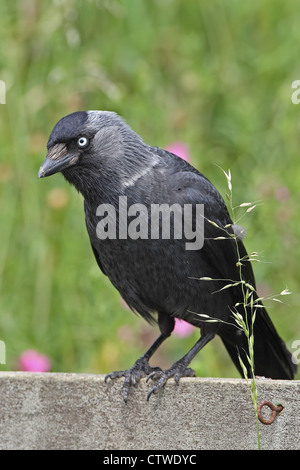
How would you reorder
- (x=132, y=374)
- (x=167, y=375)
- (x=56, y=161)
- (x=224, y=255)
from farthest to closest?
(x=224, y=255)
(x=56, y=161)
(x=132, y=374)
(x=167, y=375)

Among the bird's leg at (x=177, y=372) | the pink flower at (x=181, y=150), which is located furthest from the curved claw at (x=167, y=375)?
the pink flower at (x=181, y=150)

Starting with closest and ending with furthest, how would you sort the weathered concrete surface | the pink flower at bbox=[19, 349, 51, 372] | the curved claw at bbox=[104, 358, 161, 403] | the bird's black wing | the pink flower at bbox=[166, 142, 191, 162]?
the weathered concrete surface → the curved claw at bbox=[104, 358, 161, 403] → the bird's black wing → the pink flower at bbox=[19, 349, 51, 372] → the pink flower at bbox=[166, 142, 191, 162]

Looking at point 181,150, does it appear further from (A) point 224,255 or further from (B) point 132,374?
(B) point 132,374

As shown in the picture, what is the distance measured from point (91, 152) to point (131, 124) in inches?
53.3

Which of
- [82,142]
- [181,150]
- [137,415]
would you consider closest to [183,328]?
[181,150]

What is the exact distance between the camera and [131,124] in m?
4.21

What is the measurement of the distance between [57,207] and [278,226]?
106 centimetres

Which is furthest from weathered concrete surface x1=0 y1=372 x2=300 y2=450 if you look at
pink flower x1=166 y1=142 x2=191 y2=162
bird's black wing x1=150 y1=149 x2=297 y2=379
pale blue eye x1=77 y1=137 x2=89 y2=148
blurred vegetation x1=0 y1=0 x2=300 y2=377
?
pink flower x1=166 y1=142 x2=191 y2=162

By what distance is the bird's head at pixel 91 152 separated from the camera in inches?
A: 110

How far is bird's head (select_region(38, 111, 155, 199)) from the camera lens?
9.18 feet

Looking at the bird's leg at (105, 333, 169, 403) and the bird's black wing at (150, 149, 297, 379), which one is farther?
the bird's black wing at (150, 149, 297, 379)

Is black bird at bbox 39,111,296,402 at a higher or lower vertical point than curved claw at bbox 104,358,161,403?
higher

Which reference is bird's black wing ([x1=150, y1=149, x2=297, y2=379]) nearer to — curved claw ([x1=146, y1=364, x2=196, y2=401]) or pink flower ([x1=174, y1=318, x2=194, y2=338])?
pink flower ([x1=174, y1=318, x2=194, y2=338])

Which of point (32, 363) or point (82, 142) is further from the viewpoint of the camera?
point (32, 363)
